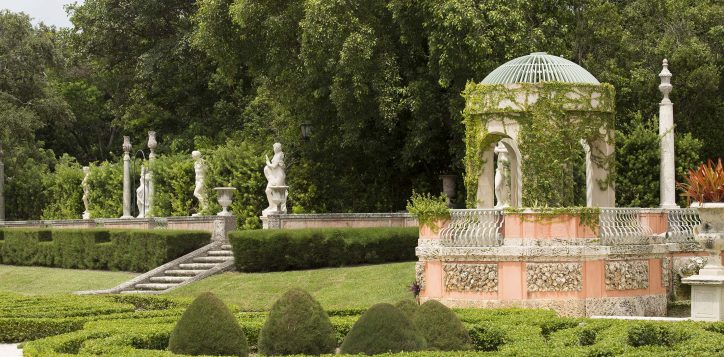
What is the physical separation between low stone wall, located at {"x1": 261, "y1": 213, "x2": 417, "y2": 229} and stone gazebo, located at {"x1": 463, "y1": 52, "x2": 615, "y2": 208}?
568 centimetres

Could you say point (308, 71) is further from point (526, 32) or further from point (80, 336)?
point (80, 336)

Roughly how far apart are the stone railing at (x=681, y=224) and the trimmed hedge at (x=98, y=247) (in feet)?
46.3

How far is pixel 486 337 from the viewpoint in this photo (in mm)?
18812

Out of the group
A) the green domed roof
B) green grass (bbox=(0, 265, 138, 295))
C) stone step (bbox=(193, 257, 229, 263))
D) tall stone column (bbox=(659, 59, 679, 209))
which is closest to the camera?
the green domed roof

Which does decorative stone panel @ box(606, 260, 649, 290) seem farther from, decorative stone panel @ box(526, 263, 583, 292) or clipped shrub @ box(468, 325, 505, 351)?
clipped shrub @ box(468, 325, 505, 351)

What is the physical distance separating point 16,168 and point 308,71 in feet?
71.3

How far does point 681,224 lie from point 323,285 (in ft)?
26.6

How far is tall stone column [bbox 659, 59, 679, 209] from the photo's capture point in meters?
31.1

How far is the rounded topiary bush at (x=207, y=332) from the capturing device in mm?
16344

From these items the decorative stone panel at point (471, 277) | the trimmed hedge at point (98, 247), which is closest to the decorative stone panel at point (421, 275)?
the decorative stone panel at point (471, 277)

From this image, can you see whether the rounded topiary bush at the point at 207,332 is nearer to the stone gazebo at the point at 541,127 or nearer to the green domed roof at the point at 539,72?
the stone gazebo at the point at 541,127

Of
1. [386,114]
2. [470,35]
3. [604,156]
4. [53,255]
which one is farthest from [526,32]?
[53,255]

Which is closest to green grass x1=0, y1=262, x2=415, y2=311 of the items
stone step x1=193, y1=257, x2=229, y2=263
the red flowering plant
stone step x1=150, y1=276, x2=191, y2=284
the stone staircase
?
the stone staircase

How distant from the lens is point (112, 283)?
113ft
